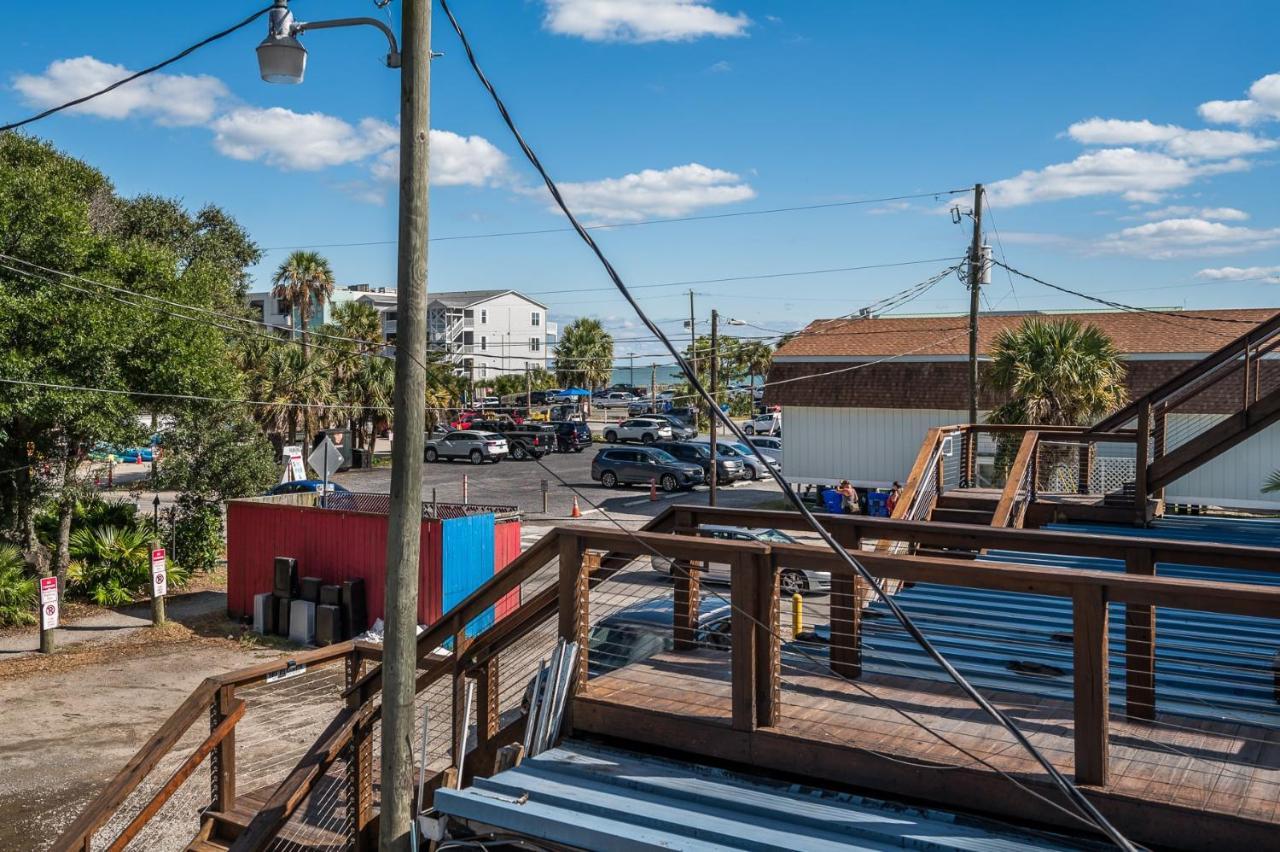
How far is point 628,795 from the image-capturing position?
14.7 ft

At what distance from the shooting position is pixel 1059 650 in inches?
256

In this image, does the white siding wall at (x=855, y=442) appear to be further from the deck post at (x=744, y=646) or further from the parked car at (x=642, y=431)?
the deck post at (x=744, y=646)

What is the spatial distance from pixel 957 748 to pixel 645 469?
33136 mm

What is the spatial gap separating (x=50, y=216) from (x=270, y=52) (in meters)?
12.3

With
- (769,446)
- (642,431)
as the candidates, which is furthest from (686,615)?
(642,431)

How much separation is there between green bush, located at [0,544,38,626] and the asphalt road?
492 inches

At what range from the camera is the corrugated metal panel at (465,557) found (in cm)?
1706

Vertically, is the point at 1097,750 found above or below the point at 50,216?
below

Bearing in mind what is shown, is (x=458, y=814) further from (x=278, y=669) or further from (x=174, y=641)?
(x=174, y=641)

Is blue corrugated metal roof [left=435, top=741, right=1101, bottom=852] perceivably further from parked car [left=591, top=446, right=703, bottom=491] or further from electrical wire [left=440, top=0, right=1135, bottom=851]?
parked car [left=591, top=446, right=703, bottom=491]

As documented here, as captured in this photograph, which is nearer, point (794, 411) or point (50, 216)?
Result: point (50, 216)

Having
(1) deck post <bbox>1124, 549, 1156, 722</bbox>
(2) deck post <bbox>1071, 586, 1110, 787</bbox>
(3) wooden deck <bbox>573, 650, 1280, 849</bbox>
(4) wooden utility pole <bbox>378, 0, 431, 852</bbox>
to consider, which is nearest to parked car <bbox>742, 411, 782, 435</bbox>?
(4) wooden utility pole <bbox>378, 0, 431, 852</bbox>

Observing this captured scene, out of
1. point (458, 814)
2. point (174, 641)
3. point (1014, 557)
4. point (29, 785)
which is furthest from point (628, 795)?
point (174, 641)

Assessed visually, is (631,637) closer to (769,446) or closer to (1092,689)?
(1092,689)
